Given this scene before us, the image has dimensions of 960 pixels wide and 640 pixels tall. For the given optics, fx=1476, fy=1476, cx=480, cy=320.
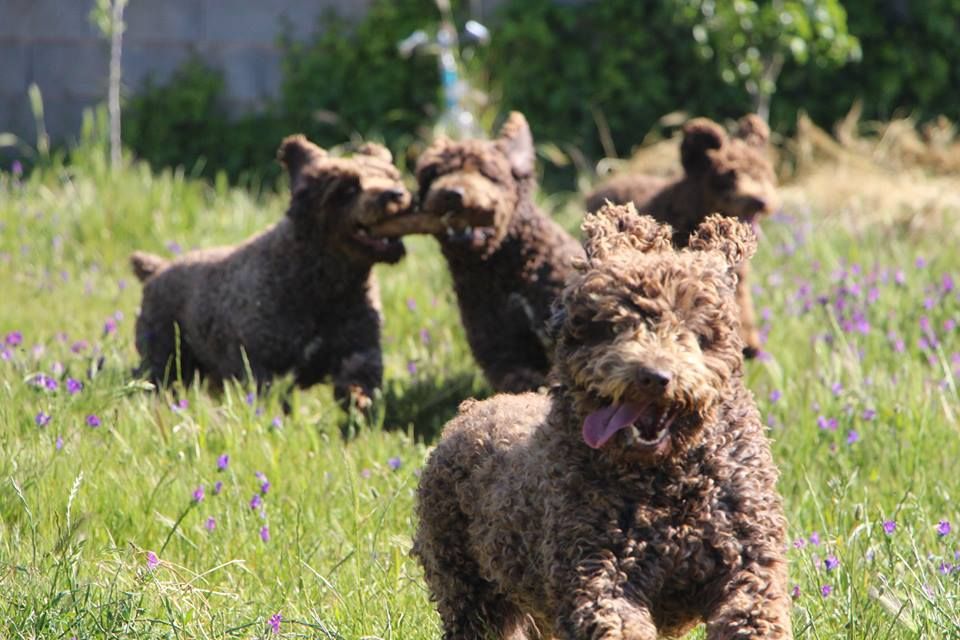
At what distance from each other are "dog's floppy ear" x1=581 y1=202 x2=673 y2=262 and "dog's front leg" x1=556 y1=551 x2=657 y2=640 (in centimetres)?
74

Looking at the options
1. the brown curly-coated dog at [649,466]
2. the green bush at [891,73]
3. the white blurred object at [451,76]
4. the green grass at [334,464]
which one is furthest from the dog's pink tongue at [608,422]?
the green bush at [891,73]

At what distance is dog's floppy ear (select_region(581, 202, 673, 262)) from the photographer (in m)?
3.56

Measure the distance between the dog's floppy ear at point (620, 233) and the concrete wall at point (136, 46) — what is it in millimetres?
8923

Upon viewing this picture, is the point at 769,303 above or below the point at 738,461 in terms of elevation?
below

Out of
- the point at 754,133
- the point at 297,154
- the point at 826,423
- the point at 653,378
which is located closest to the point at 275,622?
the point at 653,378

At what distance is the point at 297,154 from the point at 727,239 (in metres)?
3.71

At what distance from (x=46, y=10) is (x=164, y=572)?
9.12 metres

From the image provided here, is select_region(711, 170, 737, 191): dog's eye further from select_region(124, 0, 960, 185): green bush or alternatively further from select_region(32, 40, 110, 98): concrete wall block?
select_region(32, 40, 110, 98): concrete wall block

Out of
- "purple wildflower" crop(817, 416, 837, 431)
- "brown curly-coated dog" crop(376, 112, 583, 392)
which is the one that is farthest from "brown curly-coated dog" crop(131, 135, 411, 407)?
"purple wildflower" crop(817, 416, 837, 431)

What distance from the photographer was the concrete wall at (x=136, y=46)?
40.2 ft

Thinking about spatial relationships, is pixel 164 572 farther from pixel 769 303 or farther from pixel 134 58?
pixel 134 58

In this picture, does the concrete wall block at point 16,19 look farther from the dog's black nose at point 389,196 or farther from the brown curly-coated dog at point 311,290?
the dog's black nose at point 389,196

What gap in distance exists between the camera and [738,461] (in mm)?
3475

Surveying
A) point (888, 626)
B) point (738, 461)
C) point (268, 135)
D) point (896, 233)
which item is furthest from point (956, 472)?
point (268, 135)
